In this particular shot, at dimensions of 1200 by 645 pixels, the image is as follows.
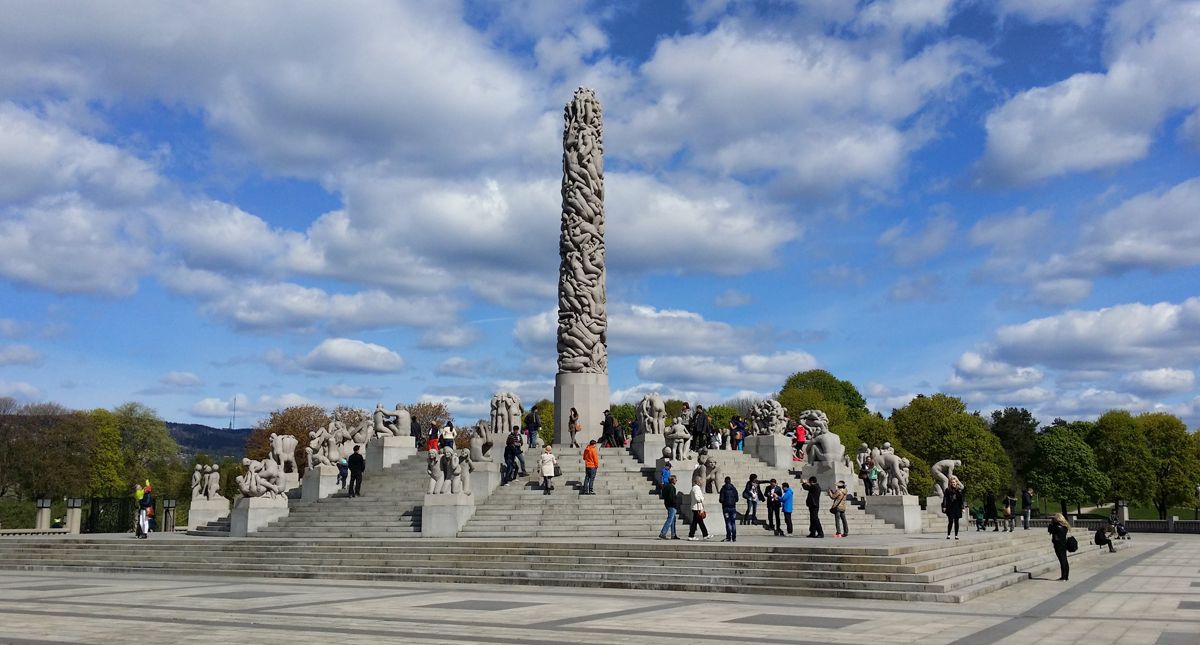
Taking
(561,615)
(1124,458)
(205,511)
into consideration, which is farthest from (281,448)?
(1124,458)

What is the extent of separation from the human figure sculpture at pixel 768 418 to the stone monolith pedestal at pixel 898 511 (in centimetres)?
505

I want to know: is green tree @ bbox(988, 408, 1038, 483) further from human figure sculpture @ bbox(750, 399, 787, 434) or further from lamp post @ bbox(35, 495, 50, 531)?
lamp post @ bbox(35, 495, 50, 531)

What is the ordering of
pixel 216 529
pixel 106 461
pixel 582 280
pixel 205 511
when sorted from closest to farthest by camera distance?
pixel 216 529, pixel 205 511, pixel 582 280, pixel 106 461

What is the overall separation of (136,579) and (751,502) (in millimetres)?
14627

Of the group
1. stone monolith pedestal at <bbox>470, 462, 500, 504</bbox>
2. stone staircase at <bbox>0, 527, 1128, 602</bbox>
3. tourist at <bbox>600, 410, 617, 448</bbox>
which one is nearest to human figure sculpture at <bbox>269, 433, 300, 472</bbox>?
stone staircase at <bbox>0, 527, 1128, 602</bbox>

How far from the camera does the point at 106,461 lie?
7100 cm

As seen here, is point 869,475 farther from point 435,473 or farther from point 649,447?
point 435,473

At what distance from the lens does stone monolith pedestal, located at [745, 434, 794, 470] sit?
31.8 metres

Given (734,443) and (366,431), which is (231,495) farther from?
(734,443)

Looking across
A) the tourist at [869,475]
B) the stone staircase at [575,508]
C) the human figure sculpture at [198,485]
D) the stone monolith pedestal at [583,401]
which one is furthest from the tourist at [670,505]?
the human figure sculpture at [198,485]

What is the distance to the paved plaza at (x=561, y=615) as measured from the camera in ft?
38.3

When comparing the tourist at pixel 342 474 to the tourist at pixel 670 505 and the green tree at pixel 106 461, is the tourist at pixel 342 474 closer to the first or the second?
the tourist at pixel 670 505

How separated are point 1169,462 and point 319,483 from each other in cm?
6639

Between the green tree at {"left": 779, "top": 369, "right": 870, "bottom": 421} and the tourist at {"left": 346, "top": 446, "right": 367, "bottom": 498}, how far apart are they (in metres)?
63.6
